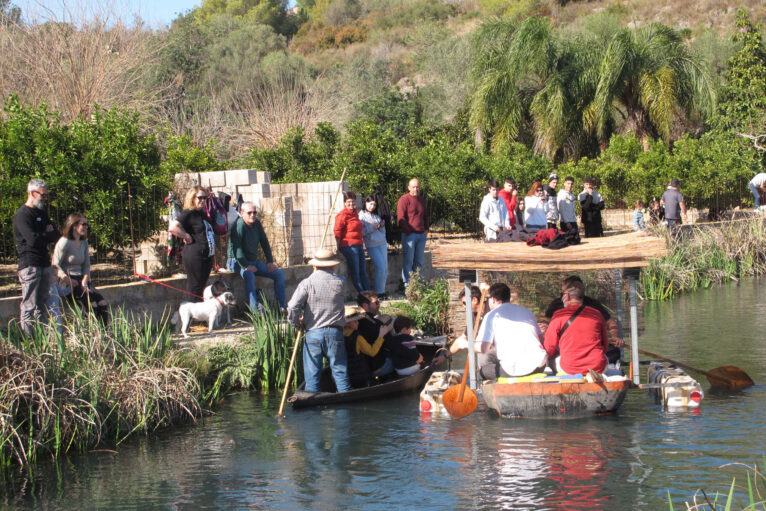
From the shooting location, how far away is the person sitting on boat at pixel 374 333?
1135cm

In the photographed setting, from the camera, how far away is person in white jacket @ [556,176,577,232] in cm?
1714

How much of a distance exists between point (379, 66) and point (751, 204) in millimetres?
32630

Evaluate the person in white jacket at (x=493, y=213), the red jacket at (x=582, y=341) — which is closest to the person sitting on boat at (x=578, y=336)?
the red jacket at (x=582, y=341)

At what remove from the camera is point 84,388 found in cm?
912

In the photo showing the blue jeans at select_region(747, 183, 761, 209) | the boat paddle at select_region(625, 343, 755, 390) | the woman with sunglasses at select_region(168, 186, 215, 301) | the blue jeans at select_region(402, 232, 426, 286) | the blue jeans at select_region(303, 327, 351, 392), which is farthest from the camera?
the blue jeans at select_region(747, 183, 761, 209)

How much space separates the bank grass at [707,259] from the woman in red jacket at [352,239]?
6.37m

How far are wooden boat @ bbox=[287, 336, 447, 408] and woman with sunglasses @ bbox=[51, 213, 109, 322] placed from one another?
273 cm

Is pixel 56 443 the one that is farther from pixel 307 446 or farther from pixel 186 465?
pixel 307 446

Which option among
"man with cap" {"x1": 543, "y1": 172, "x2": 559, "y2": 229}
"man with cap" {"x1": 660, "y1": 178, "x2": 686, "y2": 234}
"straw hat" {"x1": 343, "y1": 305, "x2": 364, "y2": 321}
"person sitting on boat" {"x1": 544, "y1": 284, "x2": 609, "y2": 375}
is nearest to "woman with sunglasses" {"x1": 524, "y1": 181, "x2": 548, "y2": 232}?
"man with cap" {"x1": 543, "y1": 172, "x2": 559, "y2": 229}

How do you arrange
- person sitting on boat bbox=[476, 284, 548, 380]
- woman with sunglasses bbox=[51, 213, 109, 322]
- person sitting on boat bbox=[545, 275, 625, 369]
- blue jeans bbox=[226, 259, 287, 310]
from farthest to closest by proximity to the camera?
blue jeans bbox=[226, 259, 287, 310] → woman with sunglasses bbox=[51, 213, 109, 322] → person sitting on boat bbox=[545, 275, 625, 369] → person sitting on boat bbox=[476, 284, 548, 380]

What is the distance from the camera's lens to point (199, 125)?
34750 millimetres

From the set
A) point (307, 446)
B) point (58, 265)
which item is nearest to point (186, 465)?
point (307, 446)

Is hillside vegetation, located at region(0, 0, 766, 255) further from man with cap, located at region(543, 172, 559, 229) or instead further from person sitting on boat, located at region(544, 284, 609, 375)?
person sitting on boat, located at region(544, 284, 609, 375)

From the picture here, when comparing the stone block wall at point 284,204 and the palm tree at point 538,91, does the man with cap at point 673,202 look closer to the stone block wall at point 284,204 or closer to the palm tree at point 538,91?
the stone block wall at point 284,204
